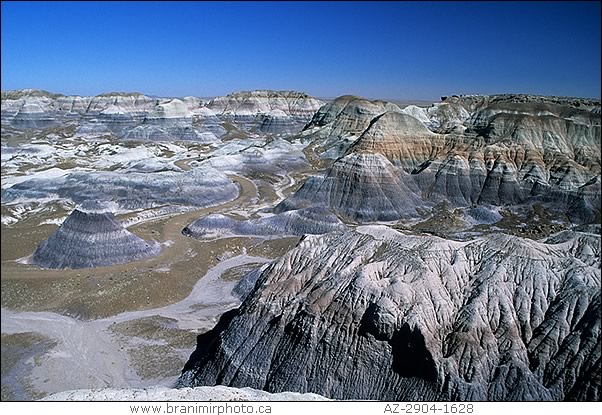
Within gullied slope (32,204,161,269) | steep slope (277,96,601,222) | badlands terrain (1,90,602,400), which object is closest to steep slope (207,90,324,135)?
badlands terrain (1,90,602,400)

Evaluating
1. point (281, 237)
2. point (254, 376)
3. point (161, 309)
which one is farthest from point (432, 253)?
point (281, 237)

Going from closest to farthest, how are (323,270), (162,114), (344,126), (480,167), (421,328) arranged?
(421,328) → (323,270) → (480,167) → (344,126) → (162,114)

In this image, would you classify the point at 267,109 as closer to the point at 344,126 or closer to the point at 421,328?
the point at 344,126

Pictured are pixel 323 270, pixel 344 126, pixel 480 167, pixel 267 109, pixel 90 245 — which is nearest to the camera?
pixel 323 270

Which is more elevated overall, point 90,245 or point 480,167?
point 480,167

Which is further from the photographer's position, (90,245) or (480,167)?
(480,167)

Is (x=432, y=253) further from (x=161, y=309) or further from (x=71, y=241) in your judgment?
(x=71, y=241)

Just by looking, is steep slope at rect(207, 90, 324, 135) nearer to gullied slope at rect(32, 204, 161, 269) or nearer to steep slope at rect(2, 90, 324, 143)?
steep slope at rect(2, 90, 324, 143)

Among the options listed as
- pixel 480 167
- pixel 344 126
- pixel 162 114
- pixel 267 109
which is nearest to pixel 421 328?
pixel 480 167
